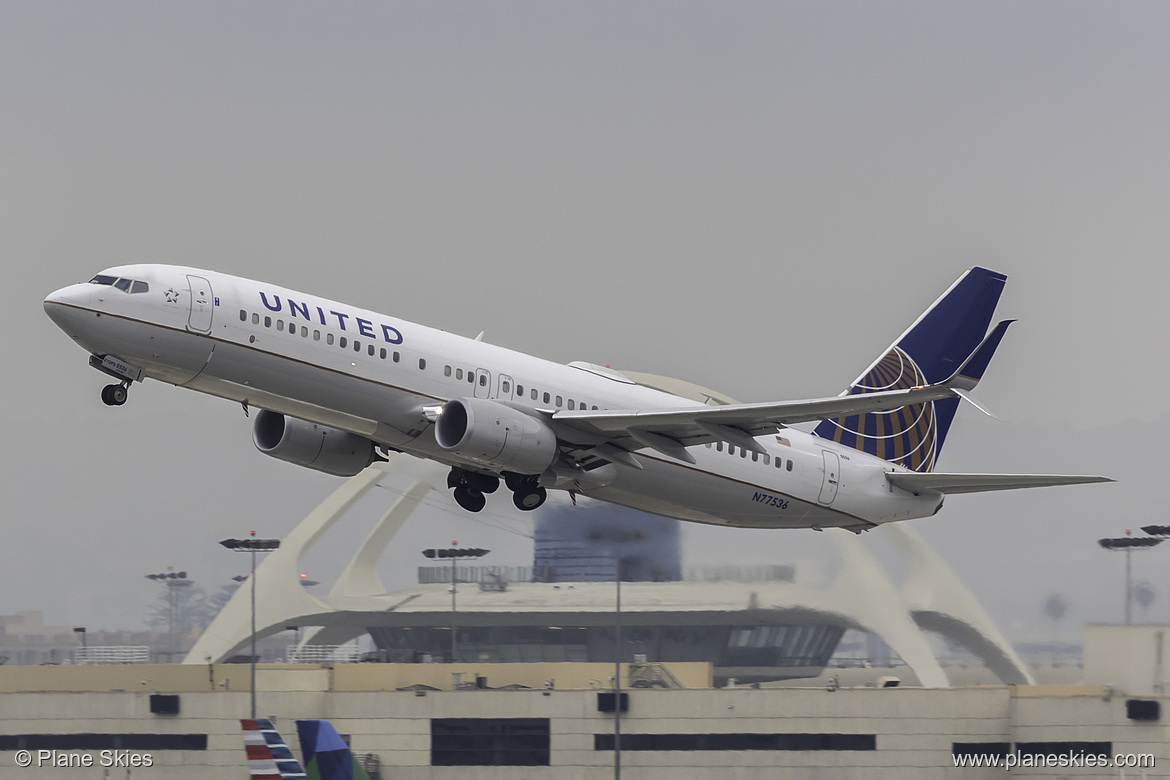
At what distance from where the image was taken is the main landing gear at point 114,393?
99.3 ft

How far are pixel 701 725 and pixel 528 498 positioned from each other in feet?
78.8

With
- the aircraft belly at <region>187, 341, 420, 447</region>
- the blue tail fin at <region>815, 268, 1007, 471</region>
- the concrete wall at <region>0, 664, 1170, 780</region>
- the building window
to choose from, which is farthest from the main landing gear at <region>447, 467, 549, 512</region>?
the building window

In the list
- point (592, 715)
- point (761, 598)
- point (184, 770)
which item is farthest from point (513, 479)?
point (761, 598)

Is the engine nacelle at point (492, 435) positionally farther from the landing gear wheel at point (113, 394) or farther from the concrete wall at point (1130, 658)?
the concrete wall at point (1130, 658)

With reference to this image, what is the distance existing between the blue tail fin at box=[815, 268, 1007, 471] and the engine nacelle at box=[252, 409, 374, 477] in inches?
508

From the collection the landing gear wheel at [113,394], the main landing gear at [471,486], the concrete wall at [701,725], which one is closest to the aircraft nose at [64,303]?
the landing gear wheel at [113,394]

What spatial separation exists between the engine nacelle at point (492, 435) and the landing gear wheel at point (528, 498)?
273 centimetres

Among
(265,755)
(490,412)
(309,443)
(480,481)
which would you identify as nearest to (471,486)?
(480,481)

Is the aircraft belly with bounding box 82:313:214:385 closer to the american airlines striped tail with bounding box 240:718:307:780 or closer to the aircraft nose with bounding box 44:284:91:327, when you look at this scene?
the aircraft nose with bounding box 44:284:91:327

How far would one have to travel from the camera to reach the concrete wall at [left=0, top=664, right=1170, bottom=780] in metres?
54.9

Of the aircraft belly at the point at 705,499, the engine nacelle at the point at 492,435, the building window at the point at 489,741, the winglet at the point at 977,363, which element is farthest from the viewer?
the building window at the point at 489,741

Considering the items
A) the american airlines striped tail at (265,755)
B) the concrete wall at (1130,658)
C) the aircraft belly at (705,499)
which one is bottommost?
the american airlines striped tail at (265,755)

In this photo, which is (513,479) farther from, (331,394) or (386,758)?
(386,758)

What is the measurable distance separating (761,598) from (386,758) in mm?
21323
